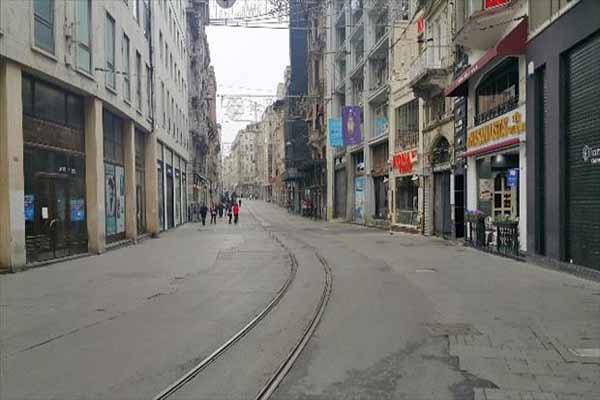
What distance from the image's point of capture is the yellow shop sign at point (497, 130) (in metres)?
17.7

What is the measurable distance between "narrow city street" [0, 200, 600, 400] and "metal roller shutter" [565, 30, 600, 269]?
0.94 meters

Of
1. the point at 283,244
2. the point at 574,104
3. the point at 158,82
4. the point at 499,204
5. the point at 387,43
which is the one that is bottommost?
the point at 283,244

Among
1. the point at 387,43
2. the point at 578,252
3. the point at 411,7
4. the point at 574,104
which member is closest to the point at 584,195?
the point at 578,252

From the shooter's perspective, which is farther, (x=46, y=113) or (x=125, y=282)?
(x=46, y=113)

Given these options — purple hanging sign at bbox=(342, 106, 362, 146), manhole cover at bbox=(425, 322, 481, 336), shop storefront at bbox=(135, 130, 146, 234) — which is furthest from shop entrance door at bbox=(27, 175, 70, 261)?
purple hanging sign at bbox=(342, 106, 362, 146)

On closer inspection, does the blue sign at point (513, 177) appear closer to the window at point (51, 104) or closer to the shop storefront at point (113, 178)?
the window at point (51, 104)

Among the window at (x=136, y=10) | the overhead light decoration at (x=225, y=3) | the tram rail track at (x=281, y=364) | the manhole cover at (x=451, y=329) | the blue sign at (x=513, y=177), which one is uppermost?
the window at (x=136, y=10)

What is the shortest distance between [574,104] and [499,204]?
7560 mm

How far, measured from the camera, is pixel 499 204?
21312mm

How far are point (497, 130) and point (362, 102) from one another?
81.4 ft

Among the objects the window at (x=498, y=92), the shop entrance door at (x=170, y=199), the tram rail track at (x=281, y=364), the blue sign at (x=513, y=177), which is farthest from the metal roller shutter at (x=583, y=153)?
the shop entrance door at (x=170, y=199)

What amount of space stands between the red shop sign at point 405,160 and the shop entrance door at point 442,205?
2.65m

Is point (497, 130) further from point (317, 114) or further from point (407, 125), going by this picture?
point (317, 114)

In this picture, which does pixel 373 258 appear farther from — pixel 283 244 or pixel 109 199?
pixel 109 199
